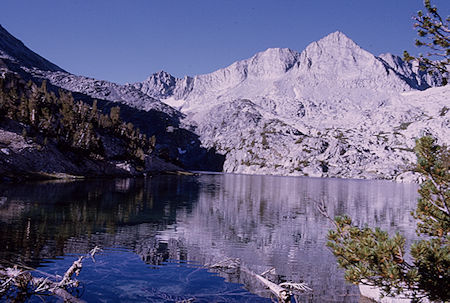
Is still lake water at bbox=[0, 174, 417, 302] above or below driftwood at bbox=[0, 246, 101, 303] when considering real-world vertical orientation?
below

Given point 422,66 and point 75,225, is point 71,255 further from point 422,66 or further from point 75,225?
point 422,66

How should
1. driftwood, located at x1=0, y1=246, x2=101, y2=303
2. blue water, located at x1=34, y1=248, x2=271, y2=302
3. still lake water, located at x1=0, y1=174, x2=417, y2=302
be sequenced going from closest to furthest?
driftwood, located at x1=0, y1=246, x2=101, y2=303
blue water, located at x1=34, y1=248, x2=271, y2=302
still lake water, located at x1=0, y1=174, x2=417, y2=302

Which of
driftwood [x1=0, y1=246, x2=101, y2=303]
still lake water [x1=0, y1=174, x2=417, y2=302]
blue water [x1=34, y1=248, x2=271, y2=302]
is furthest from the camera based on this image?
still lake water [x1=0, y1=174, x2=417, y2=302]

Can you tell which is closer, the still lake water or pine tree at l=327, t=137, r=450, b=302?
pine tree at l=327, t=137, r=450, b=302

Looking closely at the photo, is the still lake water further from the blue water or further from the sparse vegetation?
the sparse vegetation

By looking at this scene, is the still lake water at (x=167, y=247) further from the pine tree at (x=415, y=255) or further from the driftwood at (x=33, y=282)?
the pine tree at (x=415, y=255)

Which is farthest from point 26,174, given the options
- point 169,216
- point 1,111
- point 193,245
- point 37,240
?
point 193,245

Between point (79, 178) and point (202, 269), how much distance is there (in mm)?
103062

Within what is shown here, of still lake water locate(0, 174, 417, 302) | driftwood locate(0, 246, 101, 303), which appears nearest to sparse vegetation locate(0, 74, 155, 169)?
still lake water locate(0, 174, 417, 302)

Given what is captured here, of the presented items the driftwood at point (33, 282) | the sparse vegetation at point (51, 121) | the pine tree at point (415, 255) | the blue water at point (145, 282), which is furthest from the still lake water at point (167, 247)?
the sparse vegetation at point (51, 121)

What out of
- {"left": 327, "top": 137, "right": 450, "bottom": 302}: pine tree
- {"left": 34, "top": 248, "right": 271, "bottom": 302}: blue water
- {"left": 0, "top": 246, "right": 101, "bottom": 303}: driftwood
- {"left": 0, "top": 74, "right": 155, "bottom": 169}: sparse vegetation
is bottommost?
{"left": 34, "top": 248, "right": 271, "bottom": 302}: blue water

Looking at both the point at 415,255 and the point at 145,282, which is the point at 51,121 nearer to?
the point at 145,282

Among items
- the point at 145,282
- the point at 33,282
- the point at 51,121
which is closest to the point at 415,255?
the point at 145,282

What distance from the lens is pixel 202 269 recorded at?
1092 inches
